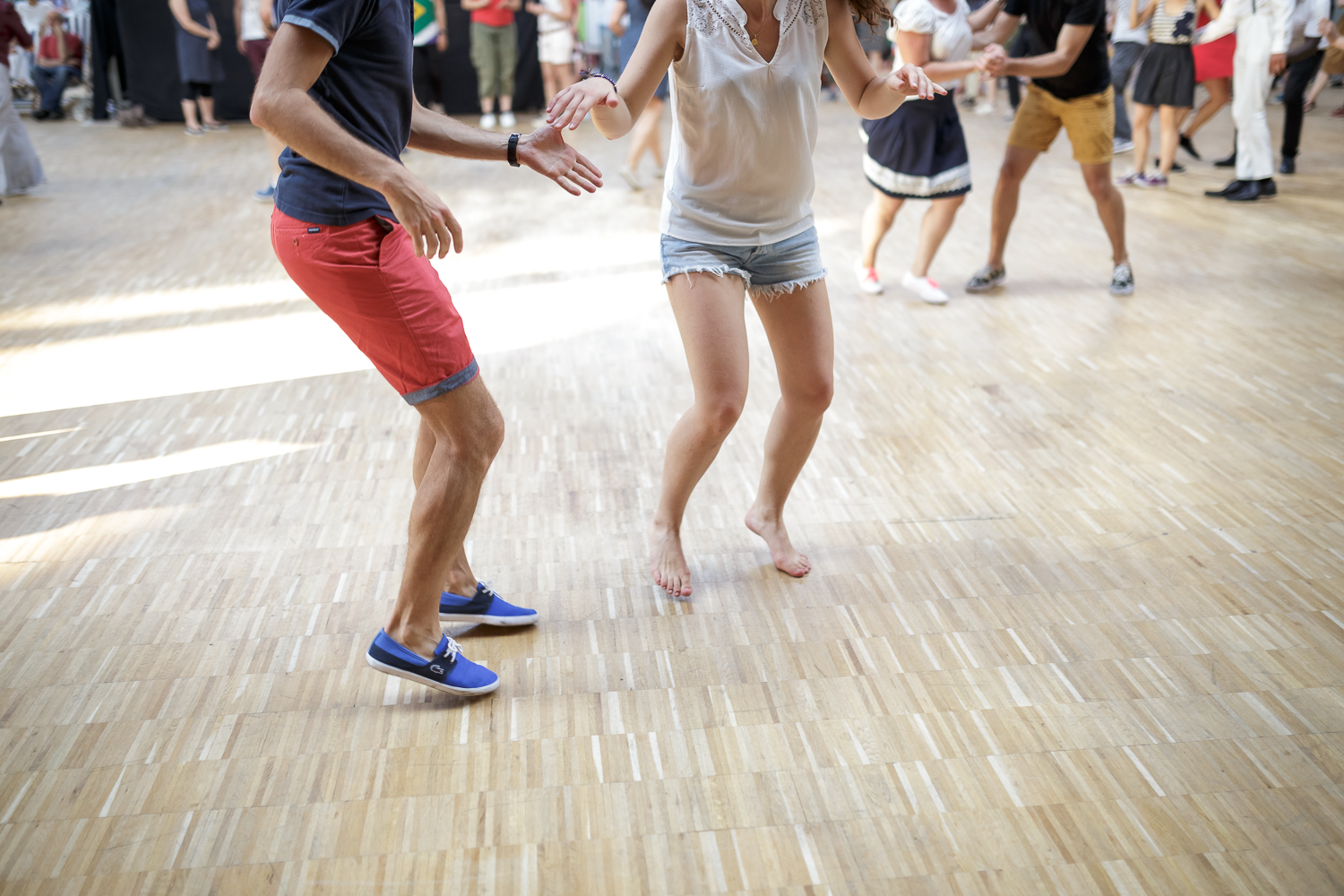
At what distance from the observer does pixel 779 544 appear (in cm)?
245

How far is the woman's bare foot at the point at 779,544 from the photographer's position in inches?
94.3

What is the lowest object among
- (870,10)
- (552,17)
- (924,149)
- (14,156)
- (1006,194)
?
(1006,194)

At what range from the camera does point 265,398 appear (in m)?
3.49

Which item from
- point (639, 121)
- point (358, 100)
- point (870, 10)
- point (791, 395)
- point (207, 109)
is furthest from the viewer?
point (207, 109)

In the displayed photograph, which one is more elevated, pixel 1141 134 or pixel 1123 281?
pixel 1141 134

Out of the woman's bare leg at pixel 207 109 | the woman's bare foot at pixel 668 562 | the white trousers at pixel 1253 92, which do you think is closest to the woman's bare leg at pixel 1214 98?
the white trousers at pixel 1253 92

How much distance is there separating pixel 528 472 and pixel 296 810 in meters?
1.39

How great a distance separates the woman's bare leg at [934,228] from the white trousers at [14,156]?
18.8 feet

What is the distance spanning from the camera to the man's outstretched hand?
1854 millimetres

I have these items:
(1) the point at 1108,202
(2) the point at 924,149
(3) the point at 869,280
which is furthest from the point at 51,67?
(1) the point at 1108,202

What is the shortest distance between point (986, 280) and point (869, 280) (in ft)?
1.77

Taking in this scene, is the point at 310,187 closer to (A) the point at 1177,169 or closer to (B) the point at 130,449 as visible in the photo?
(B) the point at 130,449

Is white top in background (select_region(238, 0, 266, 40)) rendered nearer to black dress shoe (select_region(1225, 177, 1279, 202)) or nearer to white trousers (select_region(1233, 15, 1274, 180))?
white trousers (select_region(1233, 15, 1274, 180))

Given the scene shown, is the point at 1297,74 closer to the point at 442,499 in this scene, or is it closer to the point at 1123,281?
the point at 1123,281
